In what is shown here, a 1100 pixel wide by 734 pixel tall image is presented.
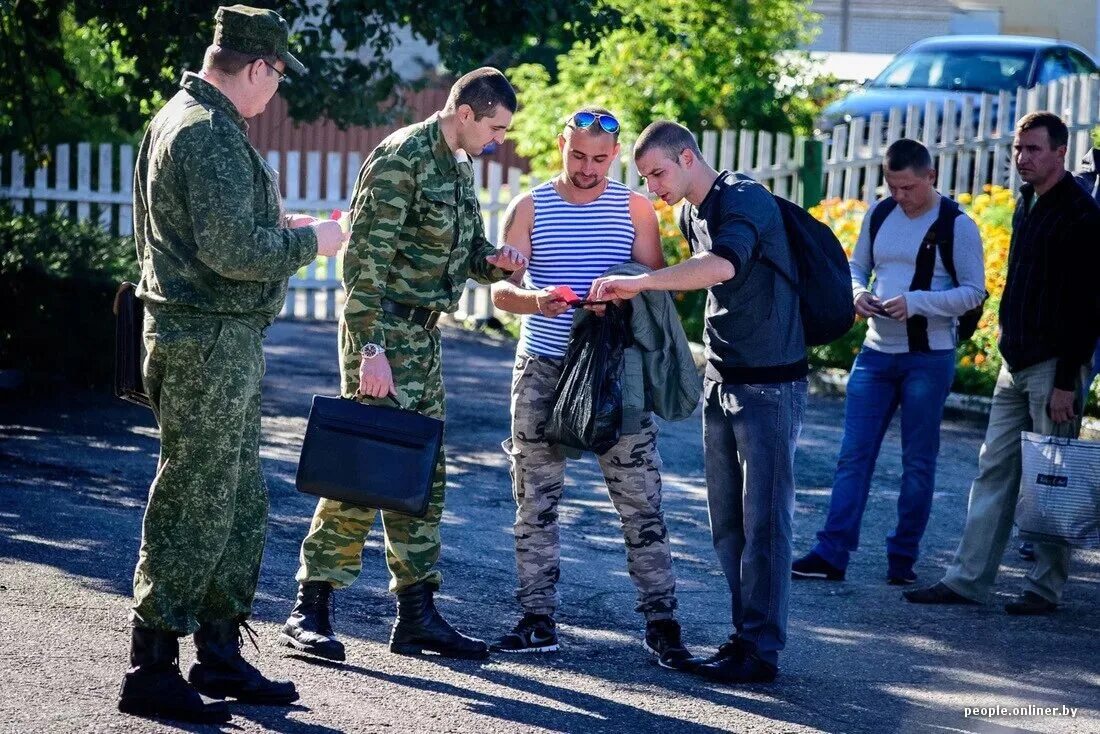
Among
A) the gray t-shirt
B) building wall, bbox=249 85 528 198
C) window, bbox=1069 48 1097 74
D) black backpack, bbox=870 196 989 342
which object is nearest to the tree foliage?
the gray t-shirt

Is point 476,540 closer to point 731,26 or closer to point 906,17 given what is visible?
point 731,26

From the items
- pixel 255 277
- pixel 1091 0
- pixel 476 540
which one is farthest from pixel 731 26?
pixel 1091 0

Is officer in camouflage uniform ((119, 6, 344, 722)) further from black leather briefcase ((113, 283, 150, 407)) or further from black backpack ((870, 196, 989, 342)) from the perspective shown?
black backpack ((870, 196, 989, 342))

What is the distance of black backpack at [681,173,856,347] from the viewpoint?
537 centimetres

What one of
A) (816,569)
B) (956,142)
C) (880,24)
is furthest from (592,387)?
(880,24)

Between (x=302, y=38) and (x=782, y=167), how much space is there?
512 cm

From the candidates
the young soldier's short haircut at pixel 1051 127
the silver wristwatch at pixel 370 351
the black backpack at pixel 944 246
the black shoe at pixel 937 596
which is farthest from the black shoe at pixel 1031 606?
the silver wristwatch at pixel 370 351

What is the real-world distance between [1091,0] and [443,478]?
32754mm

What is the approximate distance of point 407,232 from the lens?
5.30 meters

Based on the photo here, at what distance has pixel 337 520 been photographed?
5.38m

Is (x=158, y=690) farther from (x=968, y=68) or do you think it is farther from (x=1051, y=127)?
(x=968, y=68)

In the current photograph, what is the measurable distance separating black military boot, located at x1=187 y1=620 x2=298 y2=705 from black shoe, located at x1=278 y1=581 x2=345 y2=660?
17.0 inches

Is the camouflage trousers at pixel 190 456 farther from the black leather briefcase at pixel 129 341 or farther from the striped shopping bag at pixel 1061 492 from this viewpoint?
the striped shopping bag at pixel 1061 492

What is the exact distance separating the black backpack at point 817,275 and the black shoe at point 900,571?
1.81 metres
